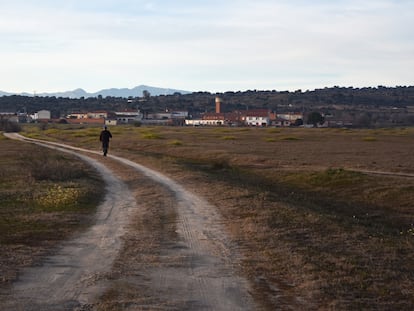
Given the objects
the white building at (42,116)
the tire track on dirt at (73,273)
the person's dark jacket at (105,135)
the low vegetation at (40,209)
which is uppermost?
the person's dark jacket at (105,135)

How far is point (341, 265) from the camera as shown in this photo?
33.7 feet

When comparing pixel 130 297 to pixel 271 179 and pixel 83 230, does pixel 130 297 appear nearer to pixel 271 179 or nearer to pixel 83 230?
pixel 83 230

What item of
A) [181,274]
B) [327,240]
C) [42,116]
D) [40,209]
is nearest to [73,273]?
[181,274]

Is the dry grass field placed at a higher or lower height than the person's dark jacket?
lower

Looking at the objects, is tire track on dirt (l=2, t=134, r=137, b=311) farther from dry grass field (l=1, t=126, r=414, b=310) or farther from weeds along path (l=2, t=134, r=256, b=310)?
dry grass field (l=1, t=126, r=414, b=310)

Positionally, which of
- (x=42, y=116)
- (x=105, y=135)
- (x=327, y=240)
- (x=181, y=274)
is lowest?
(x=42, y=116)

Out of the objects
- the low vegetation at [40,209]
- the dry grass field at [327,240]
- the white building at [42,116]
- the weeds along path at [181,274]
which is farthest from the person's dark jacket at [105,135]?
the white building at [42,116]

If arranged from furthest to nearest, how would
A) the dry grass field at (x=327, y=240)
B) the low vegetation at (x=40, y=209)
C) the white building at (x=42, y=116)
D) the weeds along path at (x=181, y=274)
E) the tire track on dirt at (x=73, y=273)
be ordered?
the white building at (x=42, y=116)
the low vegetation at (x=40, y=209)
the dry grass field at (x=327, y=240)
the weeds along path at (x=181, y=274)
the tire track on dirt at (x=73, y=273)

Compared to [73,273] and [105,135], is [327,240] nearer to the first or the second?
[73,273]

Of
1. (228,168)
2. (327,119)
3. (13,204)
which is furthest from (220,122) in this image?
(13,204)

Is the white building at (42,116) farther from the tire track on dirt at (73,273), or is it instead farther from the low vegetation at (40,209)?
the tire track on dirt at (73,273)

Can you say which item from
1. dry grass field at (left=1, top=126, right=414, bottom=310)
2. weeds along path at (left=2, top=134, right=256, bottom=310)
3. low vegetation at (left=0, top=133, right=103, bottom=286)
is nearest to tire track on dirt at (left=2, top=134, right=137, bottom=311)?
weeds along path at (left=2, top=134, right=256, bottom=310)

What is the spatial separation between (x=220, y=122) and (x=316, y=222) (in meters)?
151

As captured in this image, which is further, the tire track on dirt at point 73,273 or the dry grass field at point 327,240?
the dry grass field at point 327,240
